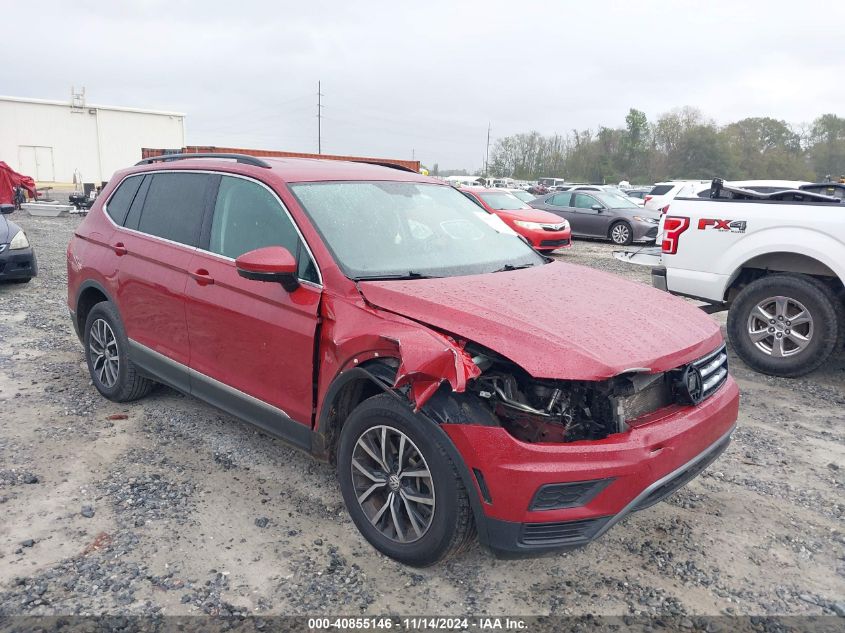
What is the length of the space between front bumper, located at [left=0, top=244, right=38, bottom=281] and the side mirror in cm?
714

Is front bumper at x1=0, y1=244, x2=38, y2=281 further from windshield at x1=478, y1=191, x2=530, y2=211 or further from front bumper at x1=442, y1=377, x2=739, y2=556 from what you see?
windshield at x1=478, y1=191, x2=530, y2=211

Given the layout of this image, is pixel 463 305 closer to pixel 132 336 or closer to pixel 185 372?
pixel 185 372

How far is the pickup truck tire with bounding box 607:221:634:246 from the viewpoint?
16625 millimetres

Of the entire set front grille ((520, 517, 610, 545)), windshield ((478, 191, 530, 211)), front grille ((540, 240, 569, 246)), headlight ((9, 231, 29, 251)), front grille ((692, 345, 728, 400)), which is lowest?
front grille ((520, 517, 610, 545))

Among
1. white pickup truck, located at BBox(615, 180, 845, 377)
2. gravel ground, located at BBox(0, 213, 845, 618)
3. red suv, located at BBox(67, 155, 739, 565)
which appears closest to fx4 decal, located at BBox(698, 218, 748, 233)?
white pickup truck, located at BBox(615, 180, 845, 377)

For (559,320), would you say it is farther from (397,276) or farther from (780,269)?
(780,269)

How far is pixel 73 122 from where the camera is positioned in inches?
1715

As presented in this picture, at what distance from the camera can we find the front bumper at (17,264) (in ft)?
28.1

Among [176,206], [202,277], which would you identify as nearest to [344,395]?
[202,277]

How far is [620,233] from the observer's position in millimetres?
16844

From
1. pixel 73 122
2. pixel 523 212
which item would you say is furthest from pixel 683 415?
pixel 73 122

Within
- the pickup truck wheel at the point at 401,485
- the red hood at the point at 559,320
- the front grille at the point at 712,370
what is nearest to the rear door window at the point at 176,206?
the red hood at the point at 559,320

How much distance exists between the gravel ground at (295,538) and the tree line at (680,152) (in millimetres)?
60411

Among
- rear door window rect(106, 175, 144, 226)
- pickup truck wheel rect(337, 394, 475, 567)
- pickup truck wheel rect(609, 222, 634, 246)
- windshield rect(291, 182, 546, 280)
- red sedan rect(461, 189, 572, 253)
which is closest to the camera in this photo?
pickup truck wheel rect(337, 394, 475, 567)
